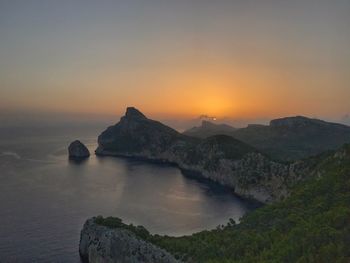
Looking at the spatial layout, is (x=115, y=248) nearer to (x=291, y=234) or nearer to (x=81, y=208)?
(x=291, y=234)

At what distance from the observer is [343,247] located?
5019 centimetres

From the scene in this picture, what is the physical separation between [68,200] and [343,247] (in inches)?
4415

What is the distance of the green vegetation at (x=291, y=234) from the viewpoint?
54312 millimetres

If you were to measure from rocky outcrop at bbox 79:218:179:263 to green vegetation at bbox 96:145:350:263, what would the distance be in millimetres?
2403

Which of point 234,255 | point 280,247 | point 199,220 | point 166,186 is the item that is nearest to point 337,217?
point 280,247

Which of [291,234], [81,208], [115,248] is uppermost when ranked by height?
[291,234]

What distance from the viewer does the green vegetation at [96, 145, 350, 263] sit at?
54312 millimetres

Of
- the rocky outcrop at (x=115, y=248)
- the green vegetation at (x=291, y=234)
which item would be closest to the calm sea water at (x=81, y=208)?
the rocky outcrop at (x=115, y=248)

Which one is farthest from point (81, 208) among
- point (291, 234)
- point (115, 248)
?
point (291, 234)

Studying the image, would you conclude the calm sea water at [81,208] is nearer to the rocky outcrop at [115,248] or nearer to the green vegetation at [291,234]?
the rocky outcrop at [115,248]

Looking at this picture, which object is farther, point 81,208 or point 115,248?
point 81,208

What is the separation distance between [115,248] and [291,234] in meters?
35.4

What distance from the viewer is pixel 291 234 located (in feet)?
202

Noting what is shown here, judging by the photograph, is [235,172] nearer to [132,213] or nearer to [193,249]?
[132,213]
